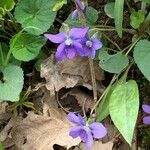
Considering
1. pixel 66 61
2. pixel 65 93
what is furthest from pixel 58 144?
pixel 66 61

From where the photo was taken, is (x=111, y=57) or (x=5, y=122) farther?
(x=5, y=122)

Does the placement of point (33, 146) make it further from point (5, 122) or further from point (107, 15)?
point (107, 15)

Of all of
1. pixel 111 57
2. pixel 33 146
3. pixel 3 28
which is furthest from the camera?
pixel 3 28

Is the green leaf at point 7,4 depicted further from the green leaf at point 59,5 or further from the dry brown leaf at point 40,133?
the dry brown leaf at point 40,133

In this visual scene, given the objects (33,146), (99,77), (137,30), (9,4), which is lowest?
(33,146)

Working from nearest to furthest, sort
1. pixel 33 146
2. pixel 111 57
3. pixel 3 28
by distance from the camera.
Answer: pixel 111 57
pixel 33 146
pixel 3 28

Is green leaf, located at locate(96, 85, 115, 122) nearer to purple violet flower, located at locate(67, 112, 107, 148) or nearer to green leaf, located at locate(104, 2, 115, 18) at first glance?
purple violet flower, located at locate(67, 112, 107, 148)

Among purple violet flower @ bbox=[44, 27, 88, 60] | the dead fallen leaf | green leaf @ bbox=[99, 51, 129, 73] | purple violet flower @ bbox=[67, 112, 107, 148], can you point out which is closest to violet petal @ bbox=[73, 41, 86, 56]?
purple violet flower @ bbox=[44, 27, 88, 60]

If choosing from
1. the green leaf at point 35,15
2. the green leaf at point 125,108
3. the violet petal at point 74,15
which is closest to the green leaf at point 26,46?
the green leaf at point 35,15
